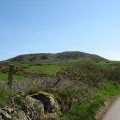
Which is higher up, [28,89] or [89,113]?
[28,89]

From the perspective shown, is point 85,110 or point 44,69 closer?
point 85,110

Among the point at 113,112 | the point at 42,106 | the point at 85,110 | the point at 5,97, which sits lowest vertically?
the point at 113,112

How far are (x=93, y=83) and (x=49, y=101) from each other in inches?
579

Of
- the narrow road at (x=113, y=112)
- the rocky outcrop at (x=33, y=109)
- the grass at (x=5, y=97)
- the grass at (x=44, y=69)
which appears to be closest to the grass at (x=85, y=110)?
the narrow road at (x=113, y=112)

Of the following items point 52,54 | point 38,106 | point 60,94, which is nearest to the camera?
point 38,106

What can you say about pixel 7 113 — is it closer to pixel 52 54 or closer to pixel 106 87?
pixel 106 87

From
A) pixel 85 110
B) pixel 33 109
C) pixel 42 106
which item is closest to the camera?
pixel 33 109

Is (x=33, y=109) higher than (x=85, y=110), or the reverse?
(x=33, y=109)

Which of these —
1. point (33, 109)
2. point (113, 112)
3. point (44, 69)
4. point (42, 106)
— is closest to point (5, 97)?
point (33, 109)

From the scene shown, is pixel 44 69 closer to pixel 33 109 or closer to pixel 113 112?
pixel 113 112

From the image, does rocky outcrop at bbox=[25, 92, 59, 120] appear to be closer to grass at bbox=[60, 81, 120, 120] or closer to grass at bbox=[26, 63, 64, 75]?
grass at bbox=[60, 81, 120, 120]

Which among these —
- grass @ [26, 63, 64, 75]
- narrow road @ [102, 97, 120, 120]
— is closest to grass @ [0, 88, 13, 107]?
narrow road @ [102, 97, 120, 120]

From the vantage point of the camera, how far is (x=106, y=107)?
81.1 feet

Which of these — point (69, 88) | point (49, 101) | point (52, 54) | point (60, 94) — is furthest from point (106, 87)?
point (52, 54)
